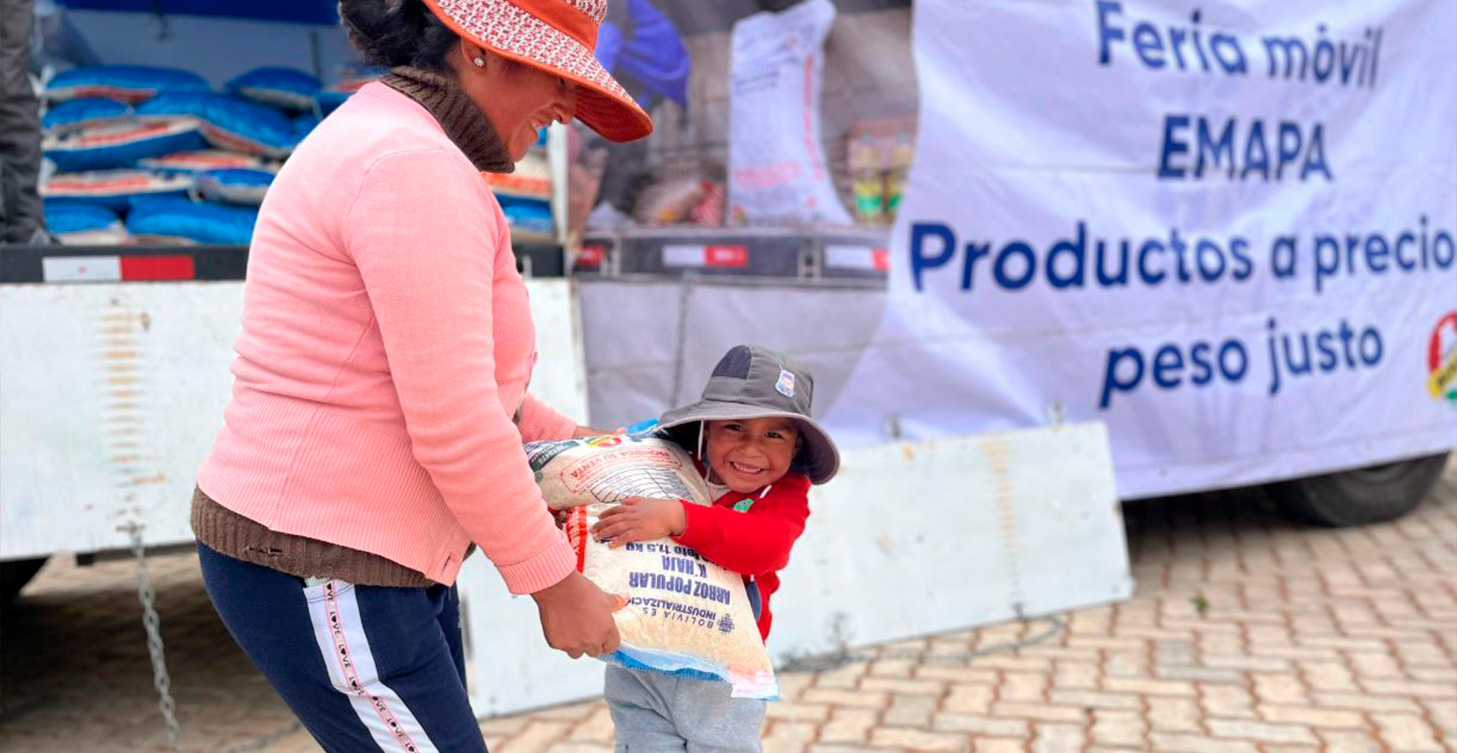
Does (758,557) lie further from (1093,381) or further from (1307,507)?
Result: (1307,507)

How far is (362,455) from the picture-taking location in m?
1.56

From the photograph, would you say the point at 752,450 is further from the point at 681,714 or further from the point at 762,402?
the point at 681,714

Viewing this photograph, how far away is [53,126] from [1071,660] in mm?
3761

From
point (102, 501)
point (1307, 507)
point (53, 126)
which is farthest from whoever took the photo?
point (1307, 507)

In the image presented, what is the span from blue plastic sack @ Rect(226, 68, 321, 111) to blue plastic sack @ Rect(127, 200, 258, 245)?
0.60 meters

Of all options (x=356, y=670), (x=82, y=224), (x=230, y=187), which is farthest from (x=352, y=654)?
(x=82, y=224)

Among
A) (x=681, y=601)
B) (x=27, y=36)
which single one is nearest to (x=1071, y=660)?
(x=681, y=601)

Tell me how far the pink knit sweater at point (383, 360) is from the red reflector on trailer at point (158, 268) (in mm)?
2163

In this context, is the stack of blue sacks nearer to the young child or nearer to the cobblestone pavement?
the cobblestone pavement

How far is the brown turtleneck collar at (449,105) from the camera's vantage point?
5.29 feet

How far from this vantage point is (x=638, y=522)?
1.95 meters

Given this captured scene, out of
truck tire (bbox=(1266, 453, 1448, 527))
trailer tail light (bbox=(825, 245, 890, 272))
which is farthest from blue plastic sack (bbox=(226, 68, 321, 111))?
truck tire (bbox=(1266, 453, 1448, 527))

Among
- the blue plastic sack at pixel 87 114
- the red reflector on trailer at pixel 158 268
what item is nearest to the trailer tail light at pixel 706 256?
the red reflector on trailer at pixel 158 268

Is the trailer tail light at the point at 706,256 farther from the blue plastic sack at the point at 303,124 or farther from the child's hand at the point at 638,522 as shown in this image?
the child's hand at the point at 638,522
